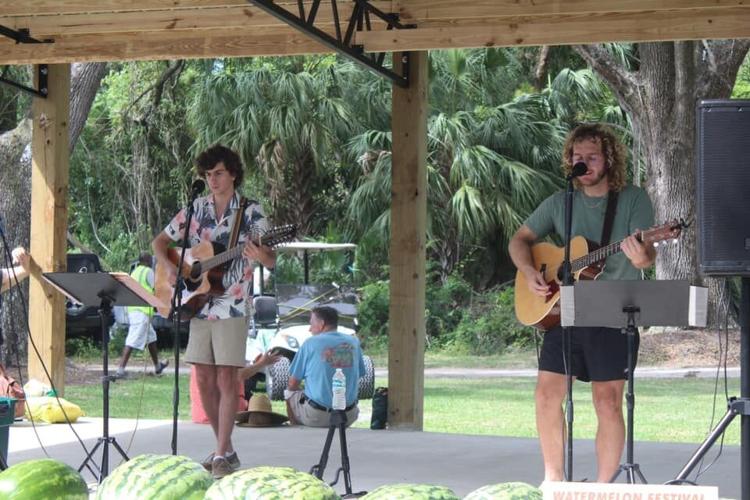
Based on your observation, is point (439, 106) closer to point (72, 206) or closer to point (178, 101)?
point (178, 101)

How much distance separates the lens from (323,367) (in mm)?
7504

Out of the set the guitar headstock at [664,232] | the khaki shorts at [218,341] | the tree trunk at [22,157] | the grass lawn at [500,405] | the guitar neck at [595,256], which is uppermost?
the tree trunk at [22,157]

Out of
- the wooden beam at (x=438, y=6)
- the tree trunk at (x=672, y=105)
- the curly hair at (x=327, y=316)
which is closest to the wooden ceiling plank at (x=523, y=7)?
the wooden beam at (x=438, y=6)

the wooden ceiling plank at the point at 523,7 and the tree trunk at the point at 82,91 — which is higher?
the tree trunk at the point at 82,91

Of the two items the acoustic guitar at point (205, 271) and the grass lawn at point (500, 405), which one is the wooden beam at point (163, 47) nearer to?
the acoustic guitar at point (205, 271)

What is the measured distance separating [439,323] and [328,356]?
15.0 meters

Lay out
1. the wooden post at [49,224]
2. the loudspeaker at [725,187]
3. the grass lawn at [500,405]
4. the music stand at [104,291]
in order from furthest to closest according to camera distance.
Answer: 1. the grass lawn at [500,405]
2. the wooden post at [49,224]
3. the music stand at [104,291]
4. the loudspeaker at [725,187]

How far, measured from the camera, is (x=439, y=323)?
22.0 m

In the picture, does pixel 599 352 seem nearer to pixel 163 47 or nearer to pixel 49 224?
pixel 163 47

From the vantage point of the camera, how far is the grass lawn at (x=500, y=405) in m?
10.9

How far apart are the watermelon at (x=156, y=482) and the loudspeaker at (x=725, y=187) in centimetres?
226

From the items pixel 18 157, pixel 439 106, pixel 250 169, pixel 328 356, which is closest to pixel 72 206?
pixel 250 169

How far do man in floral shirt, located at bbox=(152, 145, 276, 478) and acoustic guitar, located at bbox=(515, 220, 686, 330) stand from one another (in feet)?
4.81

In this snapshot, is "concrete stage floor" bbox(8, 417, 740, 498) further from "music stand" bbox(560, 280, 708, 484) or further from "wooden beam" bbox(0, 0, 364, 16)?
"wooden beam" bbox(0, 0, 364, 16)
